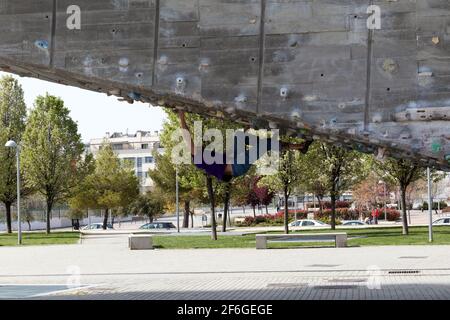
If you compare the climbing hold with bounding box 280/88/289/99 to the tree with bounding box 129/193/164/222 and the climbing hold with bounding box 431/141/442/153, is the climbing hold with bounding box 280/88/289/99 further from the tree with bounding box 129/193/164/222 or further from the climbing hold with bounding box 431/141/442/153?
the tree with bounding box 129/193/164/222

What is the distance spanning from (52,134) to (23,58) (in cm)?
4876

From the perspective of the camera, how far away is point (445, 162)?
42.4ft

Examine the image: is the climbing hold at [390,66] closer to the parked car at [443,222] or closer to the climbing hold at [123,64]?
the climbing hold at [123,64]

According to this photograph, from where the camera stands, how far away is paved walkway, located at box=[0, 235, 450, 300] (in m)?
17.2

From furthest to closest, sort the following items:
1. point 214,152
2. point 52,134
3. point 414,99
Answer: point 52,134 < point 214,152 < point 414,99

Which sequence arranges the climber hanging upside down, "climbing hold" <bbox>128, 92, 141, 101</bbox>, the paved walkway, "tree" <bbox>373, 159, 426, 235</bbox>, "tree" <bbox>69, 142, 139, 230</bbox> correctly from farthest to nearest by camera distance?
"tree" <bbox>69, 142, 139, 230</bbox> < "tree" <bbox>373, 159, 426, 235</bbox> < the paved walkway < the climber hanging upside down < "climbing hold" <bbox>128, 92, 141, 101</bbox>

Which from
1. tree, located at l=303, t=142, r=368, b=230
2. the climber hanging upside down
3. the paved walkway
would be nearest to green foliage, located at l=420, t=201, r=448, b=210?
tree, located at l=303, t=142, r=368, b=230

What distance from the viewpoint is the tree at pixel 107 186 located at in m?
73.8

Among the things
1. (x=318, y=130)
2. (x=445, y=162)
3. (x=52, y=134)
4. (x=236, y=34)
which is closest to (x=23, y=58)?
(x=236, y=34)

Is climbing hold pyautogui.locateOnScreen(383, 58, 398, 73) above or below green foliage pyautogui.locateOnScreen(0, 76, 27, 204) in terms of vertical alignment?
below

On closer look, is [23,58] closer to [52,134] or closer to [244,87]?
[244,87]

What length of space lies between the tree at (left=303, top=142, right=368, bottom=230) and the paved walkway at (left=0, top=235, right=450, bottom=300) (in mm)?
16141

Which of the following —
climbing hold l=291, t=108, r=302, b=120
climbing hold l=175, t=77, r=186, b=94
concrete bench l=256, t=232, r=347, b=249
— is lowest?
concrete bench l=256, t=232, r=347, b=249

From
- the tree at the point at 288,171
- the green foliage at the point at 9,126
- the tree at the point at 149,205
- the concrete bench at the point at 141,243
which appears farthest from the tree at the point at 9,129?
the concrete bench at the point at 141,243
